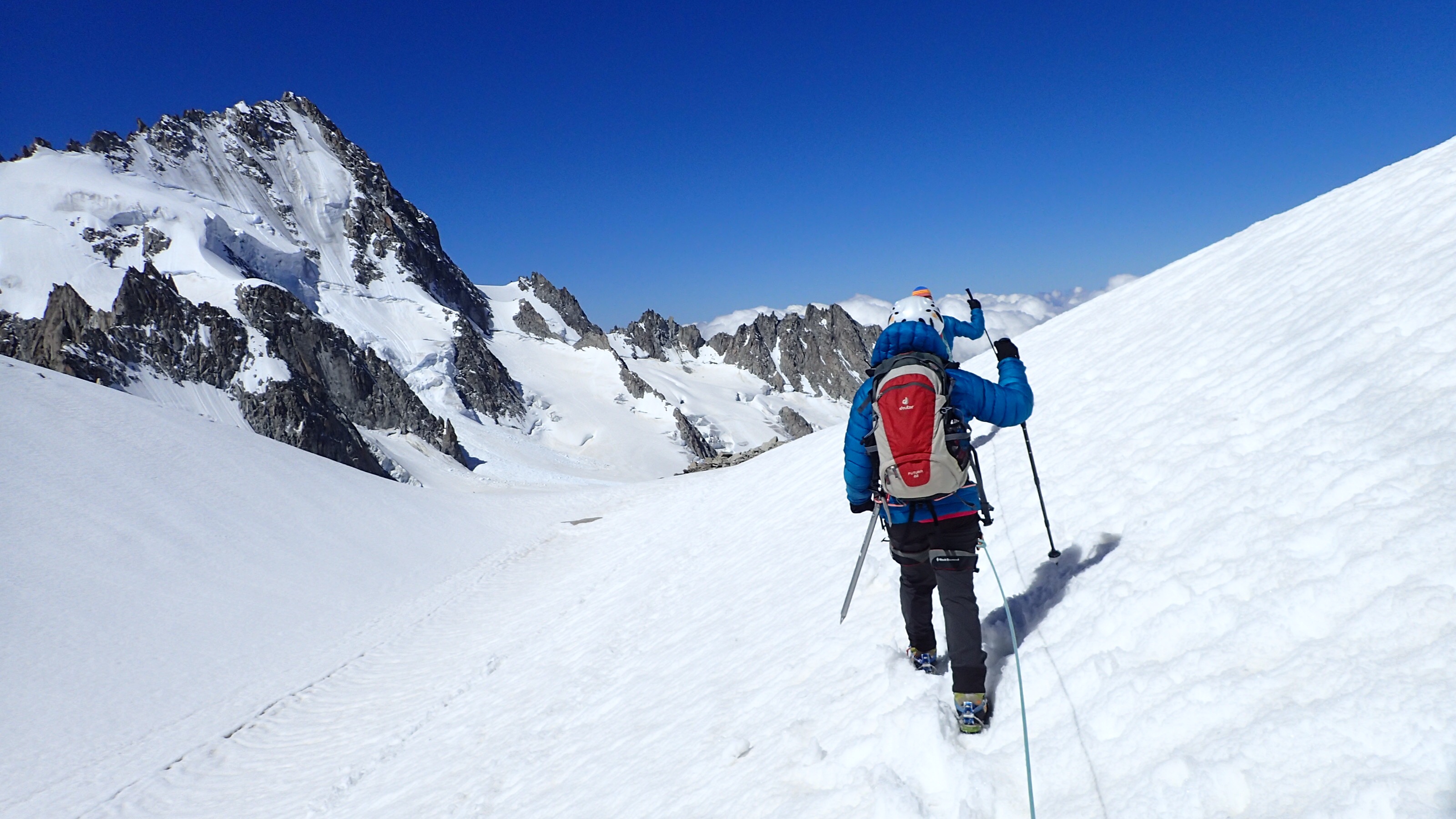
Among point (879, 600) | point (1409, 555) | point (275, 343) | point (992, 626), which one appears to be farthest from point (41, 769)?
point (275, 343)

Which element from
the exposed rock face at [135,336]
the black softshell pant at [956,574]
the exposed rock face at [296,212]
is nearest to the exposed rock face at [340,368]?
the exposed rock face at [135,336]

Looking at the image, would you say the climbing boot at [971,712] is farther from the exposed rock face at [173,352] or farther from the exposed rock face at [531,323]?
the exposed rock face at [531,323]

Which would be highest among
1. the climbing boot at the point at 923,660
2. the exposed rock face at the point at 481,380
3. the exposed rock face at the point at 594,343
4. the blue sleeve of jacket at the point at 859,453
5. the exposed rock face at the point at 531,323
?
the exposed rock face at the point at 531,323

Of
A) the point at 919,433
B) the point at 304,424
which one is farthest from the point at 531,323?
the point at 919,433

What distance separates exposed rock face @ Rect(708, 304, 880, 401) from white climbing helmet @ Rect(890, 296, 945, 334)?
14246 centimetres

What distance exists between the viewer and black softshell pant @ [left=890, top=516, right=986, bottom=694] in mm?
3697

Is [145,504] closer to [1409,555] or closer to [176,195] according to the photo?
[1409,555]

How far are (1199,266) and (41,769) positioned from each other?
2000 cm

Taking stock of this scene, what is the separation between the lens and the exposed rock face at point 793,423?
4835 inches

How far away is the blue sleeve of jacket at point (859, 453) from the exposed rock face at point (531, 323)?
12282 cm

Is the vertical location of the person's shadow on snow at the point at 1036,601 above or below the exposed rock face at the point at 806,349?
below

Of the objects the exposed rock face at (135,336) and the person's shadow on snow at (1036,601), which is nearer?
the person's shadow on snow at (1036,601)

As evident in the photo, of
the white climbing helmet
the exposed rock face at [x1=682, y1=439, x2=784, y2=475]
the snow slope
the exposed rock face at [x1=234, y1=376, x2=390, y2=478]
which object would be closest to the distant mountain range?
the exposed rock face at [x1=234, y1=376, x2=390, y2=478]

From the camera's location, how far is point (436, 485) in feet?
173
